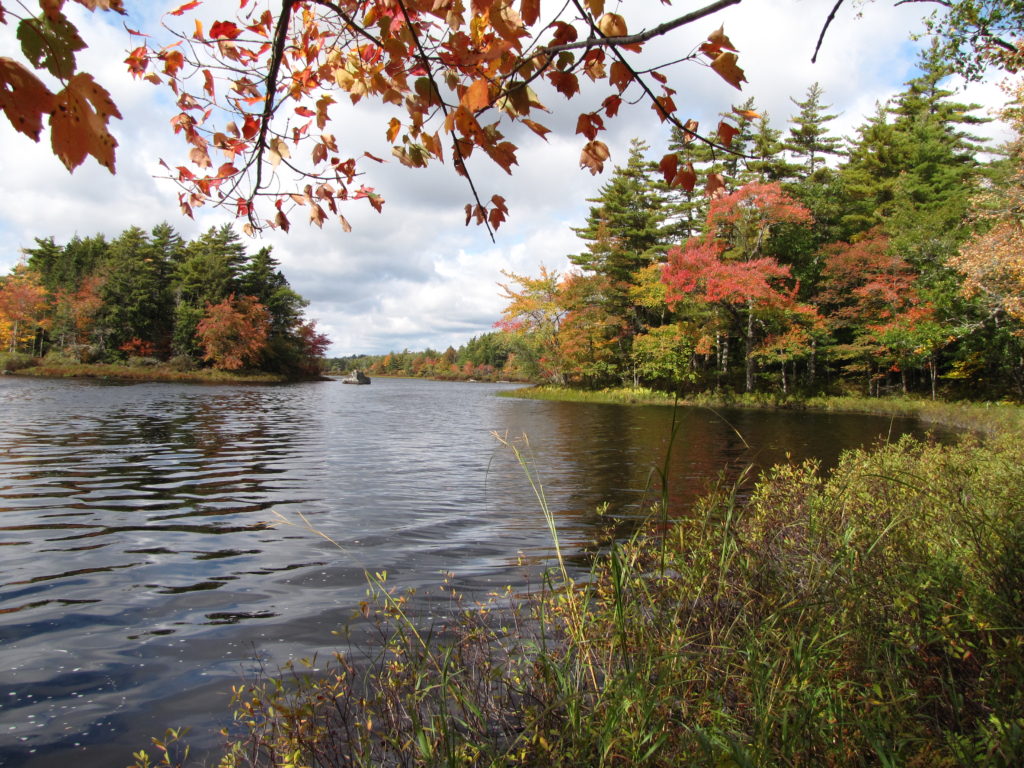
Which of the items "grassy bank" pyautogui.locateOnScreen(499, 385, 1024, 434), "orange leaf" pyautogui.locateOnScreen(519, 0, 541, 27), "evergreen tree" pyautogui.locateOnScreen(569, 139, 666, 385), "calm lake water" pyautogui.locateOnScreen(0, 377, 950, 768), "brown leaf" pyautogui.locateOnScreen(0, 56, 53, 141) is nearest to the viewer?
"brown leaf" pyautogui.locateOnScreen(0, 56, 53, 141)

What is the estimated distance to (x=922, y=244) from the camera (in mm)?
22984

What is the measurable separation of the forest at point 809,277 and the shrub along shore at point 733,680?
1650 cm

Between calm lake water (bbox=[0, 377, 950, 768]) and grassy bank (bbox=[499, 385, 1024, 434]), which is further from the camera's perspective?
grassy bank (bbox=[499, 385, 1024, 434])

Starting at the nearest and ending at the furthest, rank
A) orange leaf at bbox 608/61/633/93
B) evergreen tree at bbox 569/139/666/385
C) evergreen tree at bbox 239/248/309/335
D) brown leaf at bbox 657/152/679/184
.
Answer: orange leaf at bbox 608/61/633/93 < brown leaf at bbox 657/152/679/184 < evergreen tree at bbox 569/139/666/385 < evergreen tree at bbox 239/248/309/335

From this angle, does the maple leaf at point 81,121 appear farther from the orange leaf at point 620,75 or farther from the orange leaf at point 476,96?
the orange leaf at point 620,75

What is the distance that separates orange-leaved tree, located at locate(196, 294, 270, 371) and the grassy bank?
25931mm

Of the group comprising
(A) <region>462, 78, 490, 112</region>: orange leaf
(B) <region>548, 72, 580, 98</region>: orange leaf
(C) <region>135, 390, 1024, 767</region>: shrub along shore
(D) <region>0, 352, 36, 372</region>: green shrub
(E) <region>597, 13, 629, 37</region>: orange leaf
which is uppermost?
(E) <region>597, 13, 629, 37</region>: orange leaf

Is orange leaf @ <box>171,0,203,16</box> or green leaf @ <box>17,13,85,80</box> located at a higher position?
orange leaf @ <box>171,0,203,16</box>

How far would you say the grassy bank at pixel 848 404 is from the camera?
16.6 m

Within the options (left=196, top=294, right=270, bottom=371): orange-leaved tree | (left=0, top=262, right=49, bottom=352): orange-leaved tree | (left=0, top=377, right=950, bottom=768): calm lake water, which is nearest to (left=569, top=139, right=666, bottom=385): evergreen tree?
(left=0, top=377, right=950, bottom=768): calm lake water

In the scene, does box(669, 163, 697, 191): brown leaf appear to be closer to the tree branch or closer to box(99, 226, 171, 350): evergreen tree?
the tree branch

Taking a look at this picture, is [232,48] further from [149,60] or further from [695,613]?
[695,613]

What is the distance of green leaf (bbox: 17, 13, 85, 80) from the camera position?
110 centimetres

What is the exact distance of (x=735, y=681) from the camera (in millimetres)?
2299
